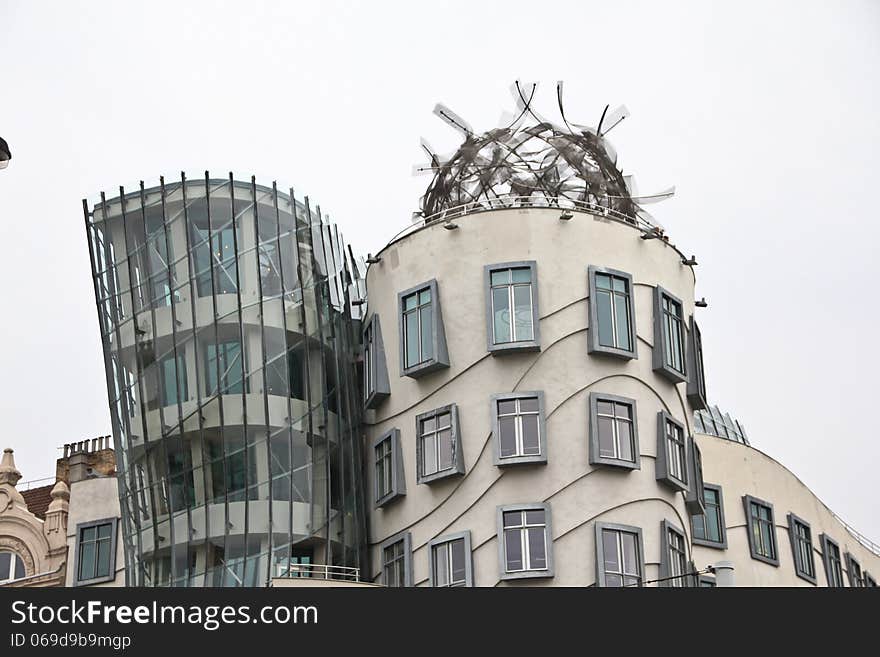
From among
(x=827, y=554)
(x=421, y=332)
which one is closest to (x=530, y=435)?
(x=421, y=332)

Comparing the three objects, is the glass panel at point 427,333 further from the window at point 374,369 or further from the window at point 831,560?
the window at point 831,560

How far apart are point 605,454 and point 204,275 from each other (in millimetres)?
9619

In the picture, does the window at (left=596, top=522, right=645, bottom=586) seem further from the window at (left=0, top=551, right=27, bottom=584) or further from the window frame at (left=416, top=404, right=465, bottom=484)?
the window at (left=0, top=551, right=27, bottom=584)

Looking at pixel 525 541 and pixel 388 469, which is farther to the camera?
pixel 388 469

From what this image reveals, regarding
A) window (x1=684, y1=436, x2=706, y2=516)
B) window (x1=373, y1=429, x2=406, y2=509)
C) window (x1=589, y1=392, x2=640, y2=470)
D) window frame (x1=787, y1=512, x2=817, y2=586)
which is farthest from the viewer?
window frame (x1=787, y1=512, x2=817, y2=586)

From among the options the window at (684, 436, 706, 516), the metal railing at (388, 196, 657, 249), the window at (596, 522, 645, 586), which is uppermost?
the metal railing at (388, 196, 657, 249)

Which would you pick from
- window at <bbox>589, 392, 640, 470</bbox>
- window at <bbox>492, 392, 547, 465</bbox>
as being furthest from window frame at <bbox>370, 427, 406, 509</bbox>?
window at <bbox>589, 392, 640, 470</bbox>

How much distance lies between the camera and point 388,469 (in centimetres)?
3572

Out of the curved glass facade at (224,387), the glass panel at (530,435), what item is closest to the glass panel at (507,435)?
the glass panel at (530,435)

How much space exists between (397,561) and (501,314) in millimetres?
5596

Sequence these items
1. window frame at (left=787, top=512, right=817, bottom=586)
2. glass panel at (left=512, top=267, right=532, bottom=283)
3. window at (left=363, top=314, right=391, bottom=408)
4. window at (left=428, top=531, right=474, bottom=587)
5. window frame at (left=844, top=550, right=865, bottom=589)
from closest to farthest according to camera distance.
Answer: window at (left=428, top=531, right=474, bottom=587) < glass panel at (left=512, top=267, right=532, bottom=283) < window at (left=363, top=314, right=391, bottom=408) < window frame at (left=787, top=512, right=817, bottom=586) < window frame at (left=844, top=550, right=865, bottom=589)

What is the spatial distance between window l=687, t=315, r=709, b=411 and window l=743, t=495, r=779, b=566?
22.2ft

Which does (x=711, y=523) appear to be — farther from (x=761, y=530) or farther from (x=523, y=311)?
(x=523, y=311)

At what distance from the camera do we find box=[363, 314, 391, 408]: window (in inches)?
1412
